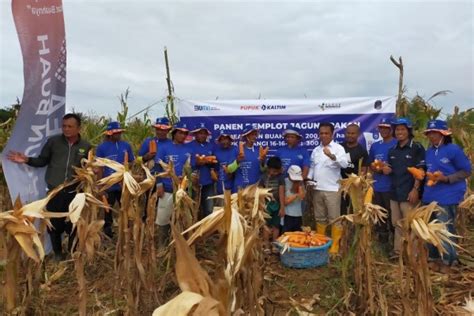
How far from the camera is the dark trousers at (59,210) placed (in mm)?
4832

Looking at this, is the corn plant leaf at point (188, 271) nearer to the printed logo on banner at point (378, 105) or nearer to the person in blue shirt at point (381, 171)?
the person in blue shirt at point (381, 171)

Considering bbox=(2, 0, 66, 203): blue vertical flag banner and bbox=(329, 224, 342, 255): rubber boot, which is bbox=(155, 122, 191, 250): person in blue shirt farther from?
bbox=(329, 224, 342, 255): rubber boot

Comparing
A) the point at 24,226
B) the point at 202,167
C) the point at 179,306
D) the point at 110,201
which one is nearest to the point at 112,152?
the point at 110,201

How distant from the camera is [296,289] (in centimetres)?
423

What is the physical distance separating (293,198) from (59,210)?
2.67 metres

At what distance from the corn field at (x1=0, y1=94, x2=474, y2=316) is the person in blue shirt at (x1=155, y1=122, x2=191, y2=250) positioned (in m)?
0.54

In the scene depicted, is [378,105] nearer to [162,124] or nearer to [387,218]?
[387,218]

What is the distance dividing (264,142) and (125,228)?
355 cm

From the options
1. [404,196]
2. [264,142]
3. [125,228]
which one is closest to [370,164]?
[404,196]

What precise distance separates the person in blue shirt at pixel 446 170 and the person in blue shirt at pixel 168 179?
2.69 meters

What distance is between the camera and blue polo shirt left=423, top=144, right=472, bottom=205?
447 cm

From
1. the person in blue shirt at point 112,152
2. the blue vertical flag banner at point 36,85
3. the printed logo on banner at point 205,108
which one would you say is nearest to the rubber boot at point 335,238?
the printed logo on banner at point 205,108

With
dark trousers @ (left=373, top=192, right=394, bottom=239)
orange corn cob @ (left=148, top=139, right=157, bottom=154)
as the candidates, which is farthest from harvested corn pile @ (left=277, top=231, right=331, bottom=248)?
orange corn cob @ (left=148, top=139, right=157, bottom=154)

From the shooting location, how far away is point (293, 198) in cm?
523
